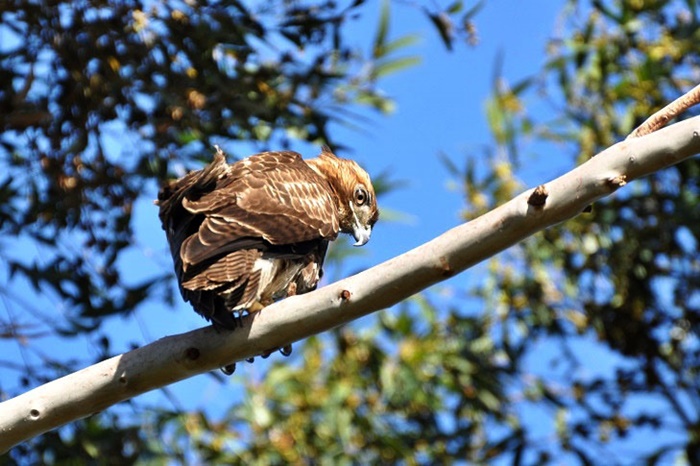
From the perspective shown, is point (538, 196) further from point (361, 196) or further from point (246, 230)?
point (361, 196)

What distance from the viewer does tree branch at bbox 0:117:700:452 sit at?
115 inches

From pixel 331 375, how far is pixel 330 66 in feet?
7.97

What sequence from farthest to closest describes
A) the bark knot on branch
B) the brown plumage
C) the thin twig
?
the brown plumage
the thin twig
the bark knot on branch

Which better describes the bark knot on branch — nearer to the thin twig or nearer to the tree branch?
the tree branch

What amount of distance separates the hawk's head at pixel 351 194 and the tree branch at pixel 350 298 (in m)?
1.49

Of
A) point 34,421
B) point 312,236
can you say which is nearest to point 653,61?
point 312,236

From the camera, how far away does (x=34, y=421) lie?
10.1ft

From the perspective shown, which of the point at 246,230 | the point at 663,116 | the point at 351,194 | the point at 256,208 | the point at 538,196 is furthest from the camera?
the point at 351,194

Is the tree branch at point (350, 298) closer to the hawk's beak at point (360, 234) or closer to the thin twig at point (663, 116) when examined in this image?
the thin twig at point (663, 116)

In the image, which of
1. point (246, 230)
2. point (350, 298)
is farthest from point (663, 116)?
point (246, 230)

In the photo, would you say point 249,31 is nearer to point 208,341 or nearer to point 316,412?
point 208,341

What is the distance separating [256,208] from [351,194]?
1.07 meters

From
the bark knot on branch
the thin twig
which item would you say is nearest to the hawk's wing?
the bark knot on branch

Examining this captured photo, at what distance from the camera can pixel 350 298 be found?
2.99 meters
